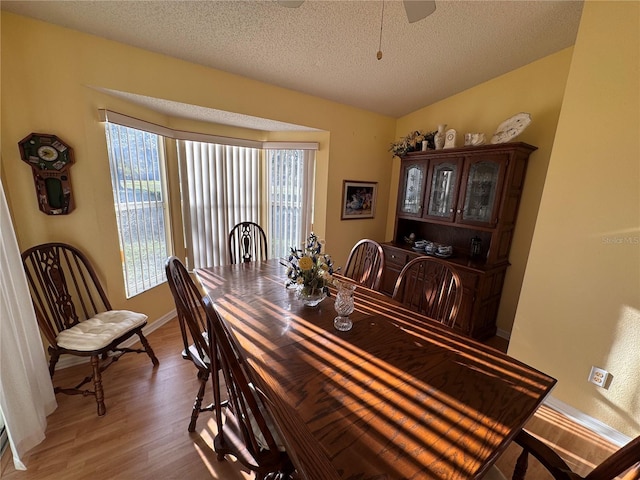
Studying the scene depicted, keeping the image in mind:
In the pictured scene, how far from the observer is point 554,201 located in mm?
1741

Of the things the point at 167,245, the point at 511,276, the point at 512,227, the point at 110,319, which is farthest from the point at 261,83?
the point at 511,276

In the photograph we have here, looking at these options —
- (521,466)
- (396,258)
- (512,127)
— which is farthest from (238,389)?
(512,127)

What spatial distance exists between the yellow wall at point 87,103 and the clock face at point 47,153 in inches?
4.6

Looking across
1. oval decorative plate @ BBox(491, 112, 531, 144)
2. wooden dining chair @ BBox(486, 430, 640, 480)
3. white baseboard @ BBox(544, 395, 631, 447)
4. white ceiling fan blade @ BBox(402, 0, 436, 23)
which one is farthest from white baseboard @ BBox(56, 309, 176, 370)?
oval decorative plate @ BBox(491, 112, 531, 144)

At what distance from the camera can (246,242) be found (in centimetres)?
271

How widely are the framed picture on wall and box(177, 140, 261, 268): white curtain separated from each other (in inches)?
45.0

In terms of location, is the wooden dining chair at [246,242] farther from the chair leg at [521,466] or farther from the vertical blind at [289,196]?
the chair leg at [521,466]

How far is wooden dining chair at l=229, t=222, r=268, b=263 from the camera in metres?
2.65

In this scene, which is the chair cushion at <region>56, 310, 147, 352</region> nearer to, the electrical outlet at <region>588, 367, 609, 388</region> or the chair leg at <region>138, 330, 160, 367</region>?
the chair leg at <region>138, 330, 160, 367</region>

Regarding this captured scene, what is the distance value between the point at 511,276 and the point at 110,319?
363 cm

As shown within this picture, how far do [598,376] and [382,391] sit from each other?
5.75 ft

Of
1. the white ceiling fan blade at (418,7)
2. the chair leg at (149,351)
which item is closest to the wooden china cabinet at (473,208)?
the white ceiling fan blade at (418,7)

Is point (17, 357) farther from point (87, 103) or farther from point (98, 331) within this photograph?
point (87, 103)

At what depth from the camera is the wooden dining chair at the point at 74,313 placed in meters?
1.63
